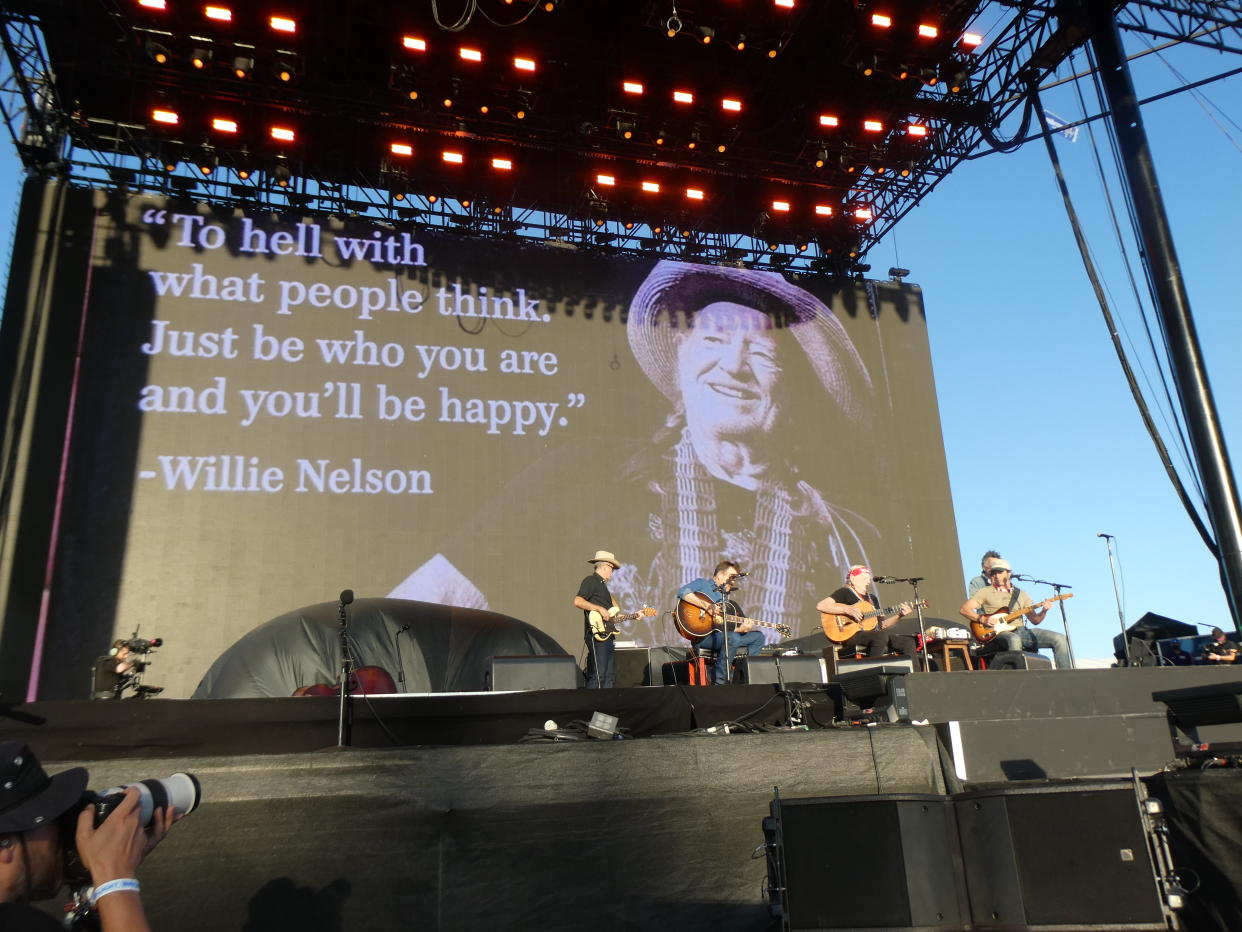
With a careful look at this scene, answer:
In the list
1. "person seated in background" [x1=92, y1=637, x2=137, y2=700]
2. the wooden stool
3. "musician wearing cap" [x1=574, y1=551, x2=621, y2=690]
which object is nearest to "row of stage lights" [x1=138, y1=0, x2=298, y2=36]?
"person seated in background" [x1=92, y1=637, x2=137, y2=700]

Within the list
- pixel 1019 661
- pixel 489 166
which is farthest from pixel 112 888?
pixel 489 166

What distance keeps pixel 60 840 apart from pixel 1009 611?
24.6ft

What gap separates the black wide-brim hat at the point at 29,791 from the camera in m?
1.56

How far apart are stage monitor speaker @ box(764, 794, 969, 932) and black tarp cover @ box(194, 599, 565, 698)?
17.6ft

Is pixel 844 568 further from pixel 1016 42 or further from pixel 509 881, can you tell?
pixel 509 881

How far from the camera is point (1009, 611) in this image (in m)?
7.93

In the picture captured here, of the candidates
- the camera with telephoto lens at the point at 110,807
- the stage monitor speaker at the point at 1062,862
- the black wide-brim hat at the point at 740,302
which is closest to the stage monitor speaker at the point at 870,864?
the stage monitor speaker at the point at 1062,862

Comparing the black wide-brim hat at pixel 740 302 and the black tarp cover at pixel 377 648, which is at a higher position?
the black wide-brim hat at pixel 740 302

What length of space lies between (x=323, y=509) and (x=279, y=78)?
4609 mm

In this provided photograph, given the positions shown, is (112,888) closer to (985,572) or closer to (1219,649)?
(985,572)

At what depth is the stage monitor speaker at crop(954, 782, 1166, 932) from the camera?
343 centimetres

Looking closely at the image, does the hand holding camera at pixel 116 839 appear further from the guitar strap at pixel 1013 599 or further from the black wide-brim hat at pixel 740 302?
the black wide-brim hat at pixel 740 302

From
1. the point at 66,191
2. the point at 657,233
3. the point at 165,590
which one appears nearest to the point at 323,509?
the point at 165,590

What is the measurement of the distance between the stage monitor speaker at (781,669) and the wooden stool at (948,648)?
1080mm
